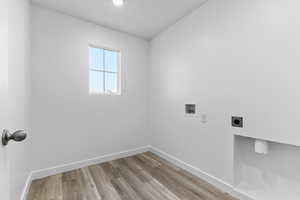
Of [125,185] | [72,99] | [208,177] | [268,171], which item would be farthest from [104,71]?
[268,171]

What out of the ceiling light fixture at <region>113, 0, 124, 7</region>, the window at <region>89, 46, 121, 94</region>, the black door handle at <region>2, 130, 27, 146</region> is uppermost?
the ceiling light fixture at <region>113, 0, 124, 7</region>

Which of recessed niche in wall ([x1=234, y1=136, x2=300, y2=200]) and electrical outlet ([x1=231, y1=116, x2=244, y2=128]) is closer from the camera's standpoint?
recessed niche in wall ([x1=234, y1=136, x2=300, y2=200])

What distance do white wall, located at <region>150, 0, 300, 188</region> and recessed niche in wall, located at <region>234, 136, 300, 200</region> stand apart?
154 mm

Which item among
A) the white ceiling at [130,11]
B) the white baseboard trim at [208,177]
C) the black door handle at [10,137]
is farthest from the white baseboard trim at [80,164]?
the white ceiling at [130,11]

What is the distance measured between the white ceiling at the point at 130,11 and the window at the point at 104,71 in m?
0.52

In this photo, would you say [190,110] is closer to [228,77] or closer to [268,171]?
[228,77]

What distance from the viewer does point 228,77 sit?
1609 mm

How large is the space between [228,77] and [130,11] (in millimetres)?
1799

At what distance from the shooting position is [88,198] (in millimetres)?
1573

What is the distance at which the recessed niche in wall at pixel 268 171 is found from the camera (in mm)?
1280

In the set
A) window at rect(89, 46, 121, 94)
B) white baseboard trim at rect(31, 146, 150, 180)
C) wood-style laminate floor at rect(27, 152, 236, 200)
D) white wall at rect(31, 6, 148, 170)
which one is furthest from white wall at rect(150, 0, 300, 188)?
window at rect(89, 46, 121, 94)

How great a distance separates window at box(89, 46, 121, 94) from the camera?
243 cm

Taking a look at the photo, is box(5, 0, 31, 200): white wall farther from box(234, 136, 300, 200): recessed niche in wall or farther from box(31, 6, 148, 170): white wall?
box(234, 136, 300, 200): recessed niche in wall

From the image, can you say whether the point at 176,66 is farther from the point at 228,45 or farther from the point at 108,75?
the point at 108,75
